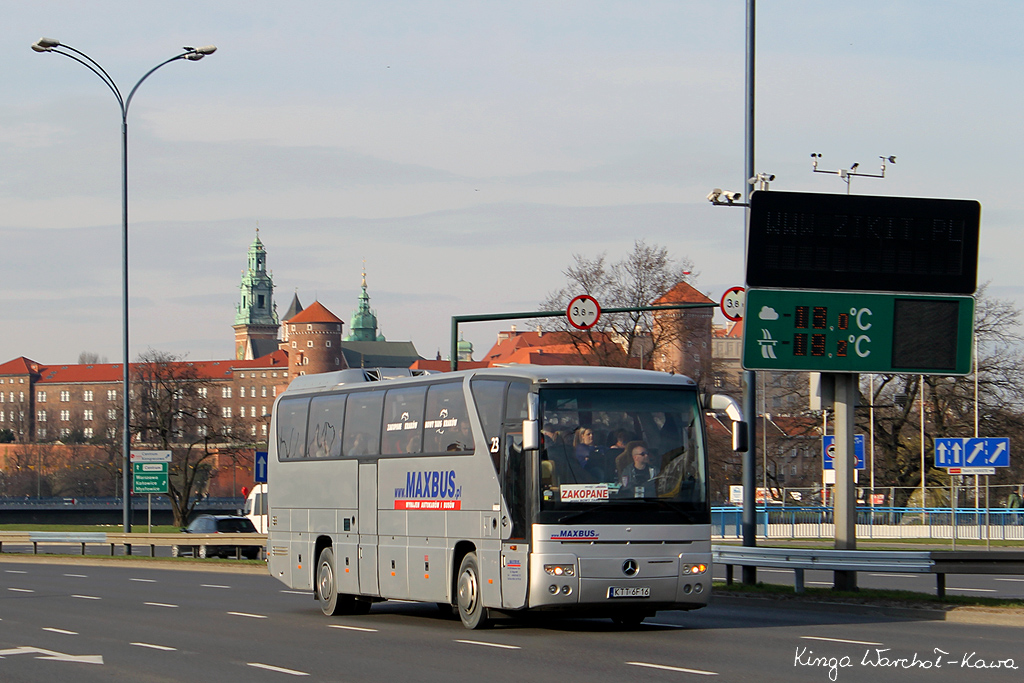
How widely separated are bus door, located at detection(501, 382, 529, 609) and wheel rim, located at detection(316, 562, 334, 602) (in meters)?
4.66

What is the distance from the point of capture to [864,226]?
60.6 feet

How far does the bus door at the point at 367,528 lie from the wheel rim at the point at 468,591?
2.13 m

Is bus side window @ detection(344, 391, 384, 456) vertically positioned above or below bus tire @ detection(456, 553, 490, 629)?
above

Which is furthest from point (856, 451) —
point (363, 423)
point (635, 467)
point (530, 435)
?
point (530, 435)

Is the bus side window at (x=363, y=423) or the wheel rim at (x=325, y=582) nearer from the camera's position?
the bus side window at (x=363, y=423)

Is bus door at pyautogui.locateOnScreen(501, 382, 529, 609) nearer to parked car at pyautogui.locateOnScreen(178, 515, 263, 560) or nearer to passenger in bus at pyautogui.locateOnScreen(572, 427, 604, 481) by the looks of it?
passenger in bus at pyautogui.locateOnScreen(572, 427, 604, 481)

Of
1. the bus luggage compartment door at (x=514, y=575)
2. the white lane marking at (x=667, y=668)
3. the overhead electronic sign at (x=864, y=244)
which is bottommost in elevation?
the white lane marking at (x=667, y=668)

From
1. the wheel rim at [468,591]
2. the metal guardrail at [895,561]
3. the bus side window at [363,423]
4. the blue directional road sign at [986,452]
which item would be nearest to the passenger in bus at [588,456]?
the wheel rim at [468,591]

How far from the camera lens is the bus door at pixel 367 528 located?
59.8 ft

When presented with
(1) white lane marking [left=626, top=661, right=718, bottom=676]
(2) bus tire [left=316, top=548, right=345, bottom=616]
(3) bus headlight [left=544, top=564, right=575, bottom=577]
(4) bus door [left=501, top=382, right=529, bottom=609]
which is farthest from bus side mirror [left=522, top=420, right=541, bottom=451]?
(2) bus tire [left=316, top=548, right=345, bottom=616]

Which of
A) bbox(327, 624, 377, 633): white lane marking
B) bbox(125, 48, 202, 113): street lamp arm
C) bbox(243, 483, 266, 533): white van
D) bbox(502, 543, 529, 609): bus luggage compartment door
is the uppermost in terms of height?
bbox(125, 48, 202, 113): street lamp arm

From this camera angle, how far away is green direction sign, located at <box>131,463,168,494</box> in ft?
125

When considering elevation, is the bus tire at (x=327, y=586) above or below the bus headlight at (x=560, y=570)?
below

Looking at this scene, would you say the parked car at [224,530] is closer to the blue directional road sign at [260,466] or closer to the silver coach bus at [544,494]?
the blue directional road sign at [260,466]
